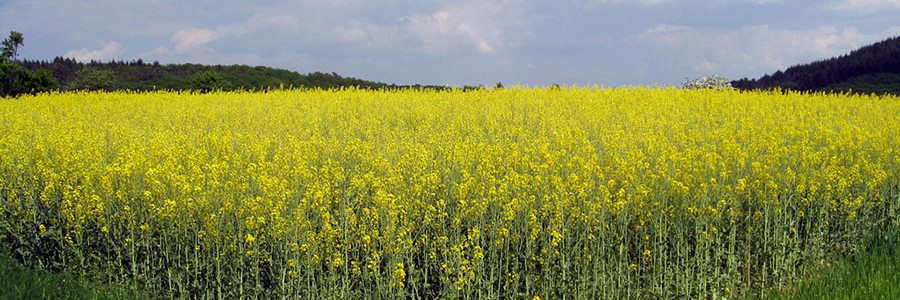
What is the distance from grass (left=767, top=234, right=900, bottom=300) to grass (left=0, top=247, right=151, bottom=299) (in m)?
5.66

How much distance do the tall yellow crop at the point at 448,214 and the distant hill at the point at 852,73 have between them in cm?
2718

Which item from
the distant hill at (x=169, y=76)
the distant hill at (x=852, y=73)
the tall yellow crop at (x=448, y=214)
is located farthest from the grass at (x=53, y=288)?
the distant hill at (x=852, y=73)

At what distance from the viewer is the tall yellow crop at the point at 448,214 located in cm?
615

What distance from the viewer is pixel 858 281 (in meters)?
6.82

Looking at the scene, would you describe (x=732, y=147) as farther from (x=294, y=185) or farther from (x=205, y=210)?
(x=205, y=210)

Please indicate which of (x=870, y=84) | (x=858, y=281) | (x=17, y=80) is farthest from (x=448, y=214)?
(x=870, y=84)

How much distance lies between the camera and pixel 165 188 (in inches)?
278

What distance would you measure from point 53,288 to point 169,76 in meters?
32.6

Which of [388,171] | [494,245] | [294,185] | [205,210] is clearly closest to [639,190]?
[494,245]

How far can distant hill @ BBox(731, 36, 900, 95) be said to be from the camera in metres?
35.2

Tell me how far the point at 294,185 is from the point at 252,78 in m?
29.8

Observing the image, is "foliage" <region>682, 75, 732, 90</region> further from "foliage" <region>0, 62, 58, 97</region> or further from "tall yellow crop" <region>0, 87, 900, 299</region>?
"foliage" <region>0, 62, 58, 97</region>

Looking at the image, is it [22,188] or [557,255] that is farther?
[22,188]

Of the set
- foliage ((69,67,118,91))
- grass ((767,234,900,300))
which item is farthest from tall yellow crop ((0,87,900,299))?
foliage ((69,67,118,91))
